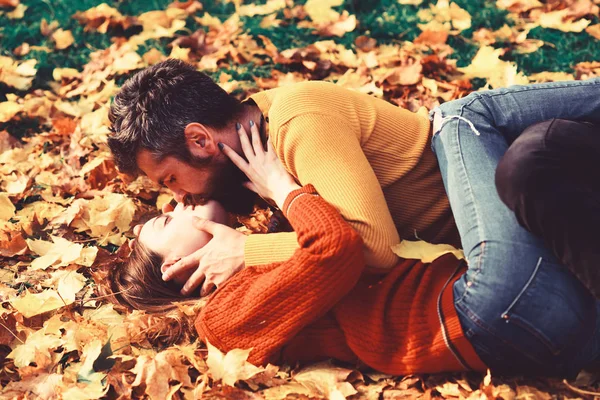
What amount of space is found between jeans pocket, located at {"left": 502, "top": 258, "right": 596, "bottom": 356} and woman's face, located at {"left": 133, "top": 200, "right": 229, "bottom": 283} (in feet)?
4.01

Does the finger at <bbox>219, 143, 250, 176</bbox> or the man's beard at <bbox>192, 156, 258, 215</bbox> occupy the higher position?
the finger at <bbox>219, 143, 250, 176</bbox>

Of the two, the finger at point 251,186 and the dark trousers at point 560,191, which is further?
the finger at point 251,186

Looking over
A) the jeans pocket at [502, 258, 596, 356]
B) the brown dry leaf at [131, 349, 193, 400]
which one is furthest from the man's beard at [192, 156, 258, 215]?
the jeans pocket at [502, 258, 596, 356]

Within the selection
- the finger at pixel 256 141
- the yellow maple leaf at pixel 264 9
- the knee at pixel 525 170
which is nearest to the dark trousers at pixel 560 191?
the knee at pixel 525 170

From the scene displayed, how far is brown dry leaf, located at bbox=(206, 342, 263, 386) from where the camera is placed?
86.7 inches

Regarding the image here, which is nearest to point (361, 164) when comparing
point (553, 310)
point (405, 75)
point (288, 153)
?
point (288, 153)

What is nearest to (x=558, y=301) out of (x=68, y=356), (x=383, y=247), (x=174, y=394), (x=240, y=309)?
(x=383, y=247)

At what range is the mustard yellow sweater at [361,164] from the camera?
2.23 m

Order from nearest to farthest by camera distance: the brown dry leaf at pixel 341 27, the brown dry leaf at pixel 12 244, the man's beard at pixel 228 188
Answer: the man's beard at pixel 228 188 < the brown dry leaf at pixel 12 244 < the brown dry leaf at pixel 341 27

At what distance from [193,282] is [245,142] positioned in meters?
0.58

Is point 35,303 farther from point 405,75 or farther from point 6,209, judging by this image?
point 405,75

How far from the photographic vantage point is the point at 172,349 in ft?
8.00

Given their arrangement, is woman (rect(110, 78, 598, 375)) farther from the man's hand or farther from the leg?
the man's hand

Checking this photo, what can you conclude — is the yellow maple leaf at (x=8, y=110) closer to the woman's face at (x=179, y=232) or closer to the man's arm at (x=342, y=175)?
the woman's face at (x=179, y=232)
